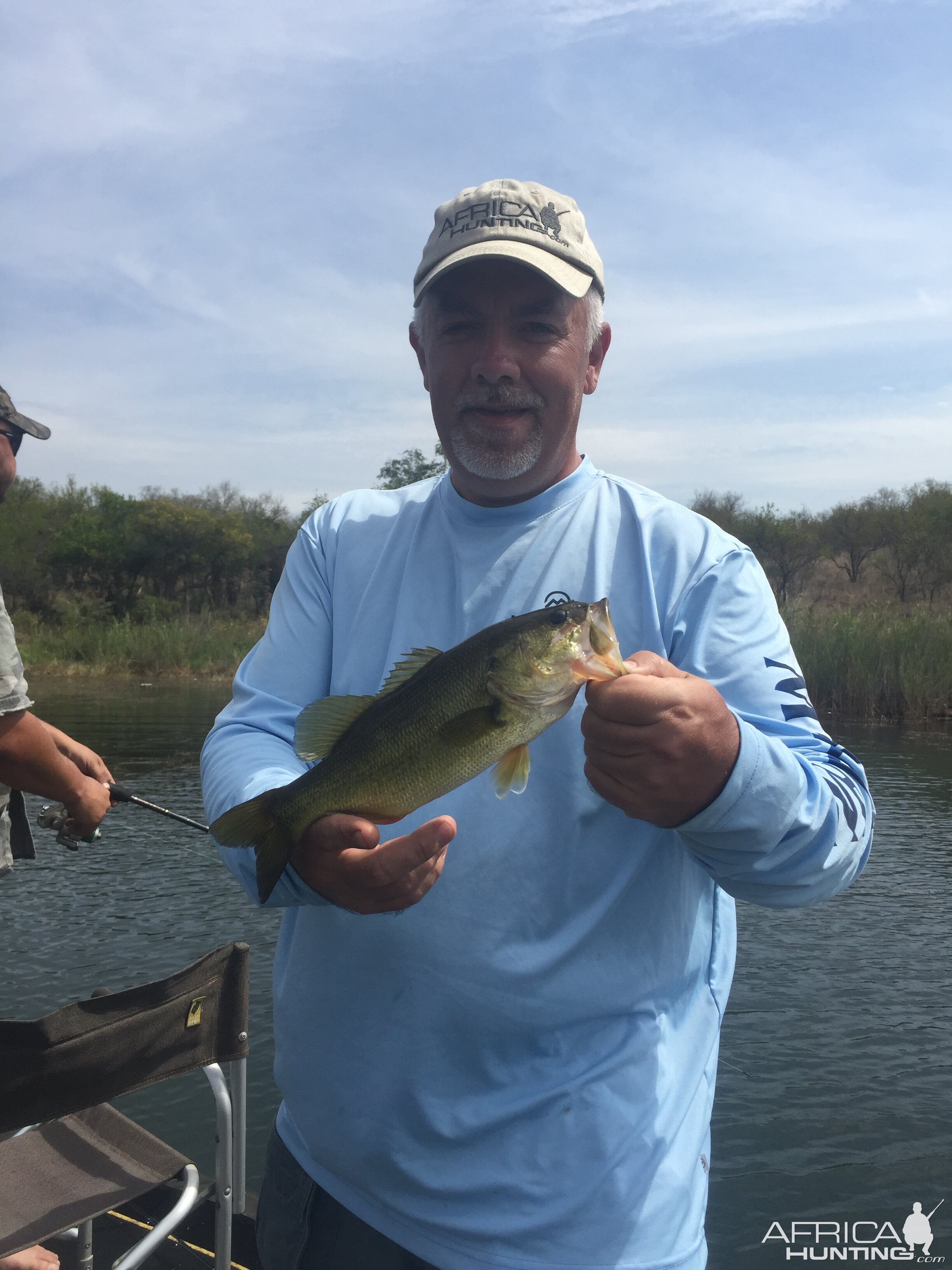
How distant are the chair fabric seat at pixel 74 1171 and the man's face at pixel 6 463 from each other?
2586 millimetres

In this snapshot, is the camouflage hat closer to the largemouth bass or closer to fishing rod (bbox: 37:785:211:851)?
fishing rod (bbox: 37:785:211:851)

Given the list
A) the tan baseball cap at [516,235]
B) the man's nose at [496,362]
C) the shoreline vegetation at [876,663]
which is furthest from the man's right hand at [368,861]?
the shoreline vegetation at [876,663]

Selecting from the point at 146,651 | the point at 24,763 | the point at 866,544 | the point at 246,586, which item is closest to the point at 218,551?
the point at 246,586

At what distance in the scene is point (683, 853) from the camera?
2.10 m

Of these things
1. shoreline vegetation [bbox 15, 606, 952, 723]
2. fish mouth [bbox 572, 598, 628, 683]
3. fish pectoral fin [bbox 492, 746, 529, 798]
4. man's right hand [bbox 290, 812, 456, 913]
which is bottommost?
shoreline vegetation [bbox 15, 606, 952, 723]

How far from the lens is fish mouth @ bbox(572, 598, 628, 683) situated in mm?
1719

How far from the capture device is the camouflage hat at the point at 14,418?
4.45 metres

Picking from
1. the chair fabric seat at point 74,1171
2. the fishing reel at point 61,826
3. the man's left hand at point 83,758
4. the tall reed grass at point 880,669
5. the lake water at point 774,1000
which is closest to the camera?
the chair fabric seat at point 74,1171

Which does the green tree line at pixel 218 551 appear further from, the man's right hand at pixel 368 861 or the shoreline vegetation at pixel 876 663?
the man's right hand at pixel 368 861

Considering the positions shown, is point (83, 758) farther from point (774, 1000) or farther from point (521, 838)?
point (774, 1000)

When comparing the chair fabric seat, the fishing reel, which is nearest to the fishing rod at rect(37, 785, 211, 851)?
the fishing reel

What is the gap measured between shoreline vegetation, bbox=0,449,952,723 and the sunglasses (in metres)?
19.3

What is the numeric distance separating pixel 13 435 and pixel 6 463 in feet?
0.54

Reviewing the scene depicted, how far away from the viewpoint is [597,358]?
104 inches
